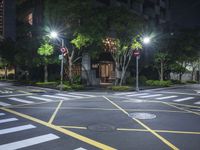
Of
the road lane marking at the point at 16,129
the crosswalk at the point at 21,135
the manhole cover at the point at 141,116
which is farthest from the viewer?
the manhole cover at the point at 141,116

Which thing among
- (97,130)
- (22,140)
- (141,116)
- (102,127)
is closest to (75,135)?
(97,130)

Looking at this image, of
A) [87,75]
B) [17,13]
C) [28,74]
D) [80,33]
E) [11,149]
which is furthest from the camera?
[17,13]

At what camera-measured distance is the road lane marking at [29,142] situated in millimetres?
6578

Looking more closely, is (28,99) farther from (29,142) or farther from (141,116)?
(29,142)

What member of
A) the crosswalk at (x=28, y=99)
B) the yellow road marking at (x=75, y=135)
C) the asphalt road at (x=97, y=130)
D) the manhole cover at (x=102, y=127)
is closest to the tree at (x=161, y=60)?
the crosswalk at (x=28, y=99)

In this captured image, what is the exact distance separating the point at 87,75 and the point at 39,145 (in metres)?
25.7

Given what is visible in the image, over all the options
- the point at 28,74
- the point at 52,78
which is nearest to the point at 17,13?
the point at 28,74

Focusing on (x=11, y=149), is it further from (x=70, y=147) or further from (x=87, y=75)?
(x=87, y=75)

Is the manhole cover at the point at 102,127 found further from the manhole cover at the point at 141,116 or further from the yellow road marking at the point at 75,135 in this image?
the manhole cover at the point at 141,116

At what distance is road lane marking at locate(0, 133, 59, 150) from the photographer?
6578 mm

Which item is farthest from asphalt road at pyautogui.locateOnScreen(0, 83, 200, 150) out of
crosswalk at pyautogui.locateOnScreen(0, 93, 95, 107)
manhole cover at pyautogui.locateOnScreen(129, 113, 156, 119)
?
crosswalk at pyautogui.locateOnScreen(0, 93, 95, 107)

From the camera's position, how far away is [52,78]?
35.7 m

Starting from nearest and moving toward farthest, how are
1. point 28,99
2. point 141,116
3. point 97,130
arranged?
point 97,130 → point 141,116 → point 28,99

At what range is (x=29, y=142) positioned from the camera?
277 inches
